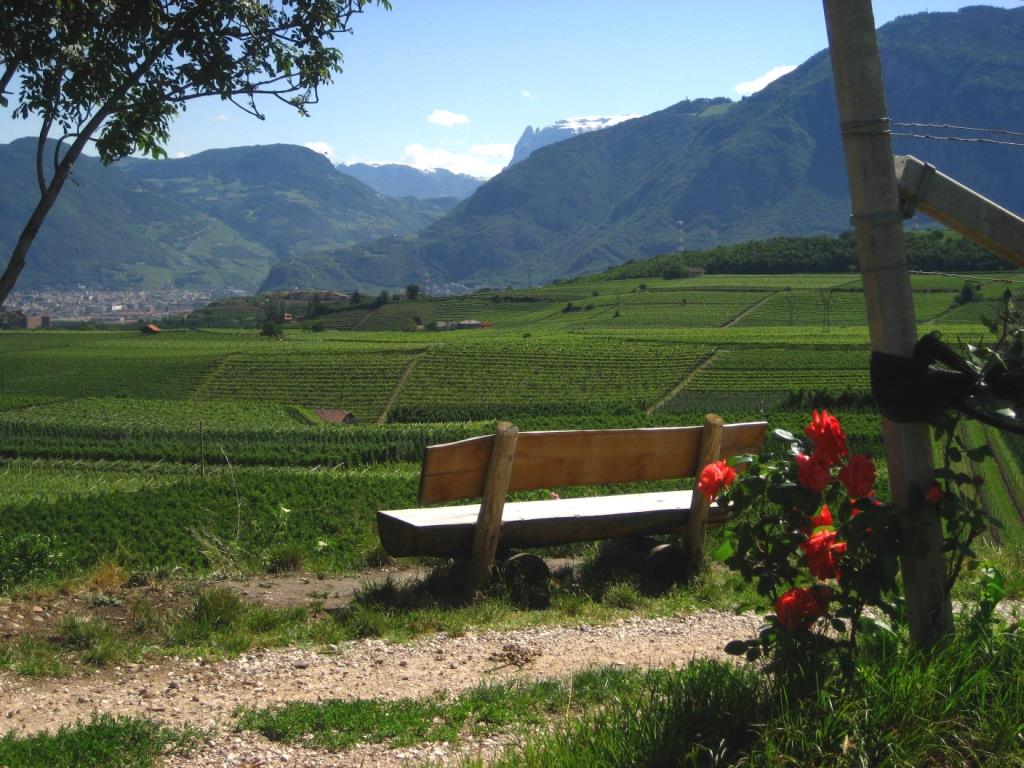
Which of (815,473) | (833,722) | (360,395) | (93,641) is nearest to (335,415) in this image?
(360,395)

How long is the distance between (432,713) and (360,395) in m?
54.4

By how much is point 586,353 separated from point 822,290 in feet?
118

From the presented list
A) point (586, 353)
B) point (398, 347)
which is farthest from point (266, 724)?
point (398, 347)

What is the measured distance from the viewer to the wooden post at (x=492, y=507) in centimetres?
577

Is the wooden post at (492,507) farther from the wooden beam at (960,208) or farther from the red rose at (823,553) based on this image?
the wooden beam at (960,208)

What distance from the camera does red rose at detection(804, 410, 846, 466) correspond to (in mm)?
3264

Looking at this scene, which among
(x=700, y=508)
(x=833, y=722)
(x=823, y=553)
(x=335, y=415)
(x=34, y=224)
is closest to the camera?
(x=833, y=722)

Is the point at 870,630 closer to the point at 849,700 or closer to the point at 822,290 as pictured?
the point at 849,700

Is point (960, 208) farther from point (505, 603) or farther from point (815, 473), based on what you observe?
point (505, 603)

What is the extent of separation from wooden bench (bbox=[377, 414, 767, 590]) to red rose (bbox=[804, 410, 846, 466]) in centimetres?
255

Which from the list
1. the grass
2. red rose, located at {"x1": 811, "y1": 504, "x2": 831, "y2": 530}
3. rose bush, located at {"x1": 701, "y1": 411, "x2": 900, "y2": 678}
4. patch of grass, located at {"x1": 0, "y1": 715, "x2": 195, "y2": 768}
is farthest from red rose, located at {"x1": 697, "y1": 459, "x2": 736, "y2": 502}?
patch of grass, located at {"x1": 0, "y1": 715, "x2": 195, "y2": 768}

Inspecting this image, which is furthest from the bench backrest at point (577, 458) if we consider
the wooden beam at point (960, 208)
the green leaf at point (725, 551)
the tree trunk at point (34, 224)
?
the tree trunk at point (34, 224)

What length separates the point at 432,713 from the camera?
386 cm

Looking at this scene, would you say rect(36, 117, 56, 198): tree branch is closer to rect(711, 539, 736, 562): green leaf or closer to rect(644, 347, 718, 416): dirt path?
rect(711, 539, 736, 562): green leaf
